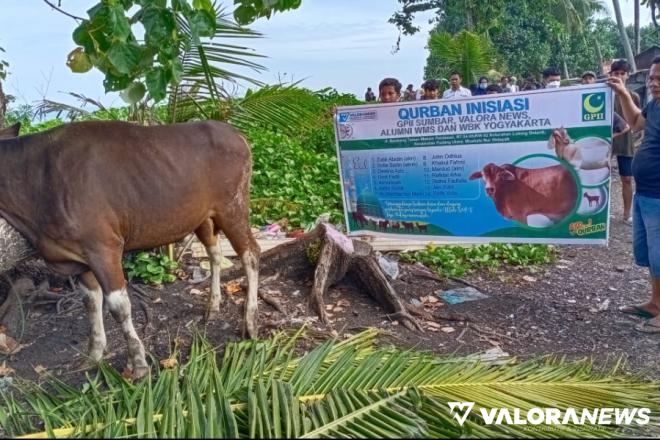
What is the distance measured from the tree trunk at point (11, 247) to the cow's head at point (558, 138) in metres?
3.97

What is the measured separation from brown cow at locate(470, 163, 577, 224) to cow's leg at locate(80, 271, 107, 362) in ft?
10.4

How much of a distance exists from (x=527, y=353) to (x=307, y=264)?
2106 millimetres

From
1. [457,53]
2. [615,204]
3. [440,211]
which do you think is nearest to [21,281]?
[440,211]

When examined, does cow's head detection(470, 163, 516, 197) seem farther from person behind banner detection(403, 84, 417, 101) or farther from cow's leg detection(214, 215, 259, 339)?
person behind banner detection(403, 84, 417, 101)

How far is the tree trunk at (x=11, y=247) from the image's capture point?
427cm

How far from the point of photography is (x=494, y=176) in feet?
18.0

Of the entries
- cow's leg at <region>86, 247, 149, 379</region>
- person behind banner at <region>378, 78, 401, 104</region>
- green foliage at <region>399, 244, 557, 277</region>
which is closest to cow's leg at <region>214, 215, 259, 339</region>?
cow's leg at <region>86, 247, 149, 379</region>

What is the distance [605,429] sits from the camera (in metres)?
2.61

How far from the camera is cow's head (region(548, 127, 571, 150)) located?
202 inches

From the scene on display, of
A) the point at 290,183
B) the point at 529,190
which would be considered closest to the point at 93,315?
the point at 529,190

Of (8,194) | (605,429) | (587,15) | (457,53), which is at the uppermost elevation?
(587,15)

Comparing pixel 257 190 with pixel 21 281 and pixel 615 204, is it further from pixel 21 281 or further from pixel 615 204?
pixel 615 204

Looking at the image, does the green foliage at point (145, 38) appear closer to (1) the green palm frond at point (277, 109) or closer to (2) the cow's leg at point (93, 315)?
(2) the cow's leg at point (93, 315)

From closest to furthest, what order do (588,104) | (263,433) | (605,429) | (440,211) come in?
(263,433), (605,429), (588,104), (440,211)
